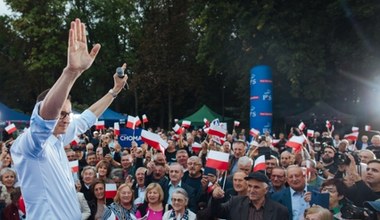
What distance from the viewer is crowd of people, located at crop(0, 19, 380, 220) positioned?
279 cm

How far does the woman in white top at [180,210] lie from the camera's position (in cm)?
564

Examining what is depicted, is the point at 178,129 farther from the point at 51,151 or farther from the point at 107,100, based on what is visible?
the point at 51,151

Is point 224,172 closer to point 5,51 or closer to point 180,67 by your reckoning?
point 180,67

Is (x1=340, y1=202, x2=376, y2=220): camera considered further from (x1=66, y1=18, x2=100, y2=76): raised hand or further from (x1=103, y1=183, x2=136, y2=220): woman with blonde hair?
(x1=103, y1=183, x2=136, y2=220): woman with blonde hair

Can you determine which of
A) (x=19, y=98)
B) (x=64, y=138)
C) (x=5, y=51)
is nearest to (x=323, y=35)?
(x=64, y=138)

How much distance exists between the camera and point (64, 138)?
3.42m

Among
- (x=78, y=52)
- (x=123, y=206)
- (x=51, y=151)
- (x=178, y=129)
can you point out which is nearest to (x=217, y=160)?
(x=123, y=206)

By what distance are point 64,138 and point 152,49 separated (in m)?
32.7

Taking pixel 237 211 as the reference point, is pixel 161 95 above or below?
above

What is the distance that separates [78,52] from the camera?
8.87 feet

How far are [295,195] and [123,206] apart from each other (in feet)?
6.85

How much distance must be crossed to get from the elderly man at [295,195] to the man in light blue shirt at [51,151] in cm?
346

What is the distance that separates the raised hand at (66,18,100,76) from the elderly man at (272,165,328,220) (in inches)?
149

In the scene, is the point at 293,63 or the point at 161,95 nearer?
the point at 293,63
